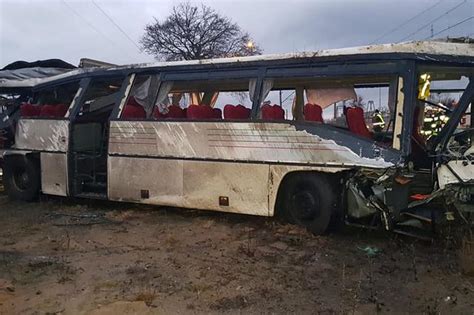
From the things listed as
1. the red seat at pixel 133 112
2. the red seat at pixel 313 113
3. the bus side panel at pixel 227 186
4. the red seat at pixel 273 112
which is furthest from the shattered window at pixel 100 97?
the red seat at pixel 313 113

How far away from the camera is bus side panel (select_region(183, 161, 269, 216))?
7.20 m

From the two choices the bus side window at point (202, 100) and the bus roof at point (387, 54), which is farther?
the bus side window at point (202, 100)

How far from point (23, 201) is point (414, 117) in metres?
7.25

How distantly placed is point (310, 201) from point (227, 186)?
126cm

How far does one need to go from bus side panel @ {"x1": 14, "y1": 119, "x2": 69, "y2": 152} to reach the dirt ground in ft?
5.47

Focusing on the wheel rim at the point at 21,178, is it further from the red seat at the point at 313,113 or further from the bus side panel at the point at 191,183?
the red seat at the point at 313,113

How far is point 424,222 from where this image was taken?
6.04m

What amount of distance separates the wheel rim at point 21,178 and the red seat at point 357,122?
245 inches

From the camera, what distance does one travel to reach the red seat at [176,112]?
26.6 feet

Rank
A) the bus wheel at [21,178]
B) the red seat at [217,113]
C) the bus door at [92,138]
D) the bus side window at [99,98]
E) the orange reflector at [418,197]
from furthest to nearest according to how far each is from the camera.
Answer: the bus wheel at [21,178]
the bus side window at [99,98]
the bus door at [92,138]
the red seat at [217,113]
the orange reflector at [418,197]

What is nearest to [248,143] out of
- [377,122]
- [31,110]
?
[377,122]

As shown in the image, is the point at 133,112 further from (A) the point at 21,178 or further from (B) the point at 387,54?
(B) the point at 387,54

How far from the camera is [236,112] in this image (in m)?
7.50

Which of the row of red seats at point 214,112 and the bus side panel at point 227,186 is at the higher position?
the row of red seats at point 214,112
